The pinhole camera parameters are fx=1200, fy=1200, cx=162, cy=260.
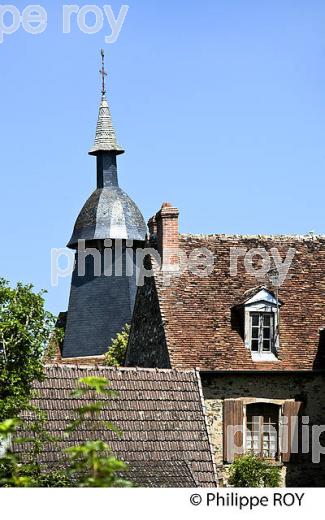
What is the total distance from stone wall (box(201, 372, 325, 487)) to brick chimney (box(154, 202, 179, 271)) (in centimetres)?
404

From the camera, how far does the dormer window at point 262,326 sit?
3216 centimetres

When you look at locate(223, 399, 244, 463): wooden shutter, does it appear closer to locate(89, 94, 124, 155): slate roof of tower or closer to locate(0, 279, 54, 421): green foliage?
locate(0, 279, 54, 421): green foliage

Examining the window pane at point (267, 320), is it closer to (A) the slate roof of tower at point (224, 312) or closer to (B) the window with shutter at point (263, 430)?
(A) the slate roof of tower at point (224, 312)

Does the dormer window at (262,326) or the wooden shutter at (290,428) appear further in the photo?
the dormer window at (262,326)

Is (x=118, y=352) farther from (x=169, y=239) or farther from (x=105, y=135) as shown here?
(x=105, y=135)

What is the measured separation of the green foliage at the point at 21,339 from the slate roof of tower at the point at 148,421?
1489 millimetres

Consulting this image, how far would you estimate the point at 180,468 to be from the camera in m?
25.1

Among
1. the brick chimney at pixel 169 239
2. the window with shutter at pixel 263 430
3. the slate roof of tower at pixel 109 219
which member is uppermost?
the slate roof of tower at pixel 109 219

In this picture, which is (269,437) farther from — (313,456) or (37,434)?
(37,434)

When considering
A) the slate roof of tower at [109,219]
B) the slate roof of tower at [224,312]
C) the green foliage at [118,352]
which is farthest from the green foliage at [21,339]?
the slate roof of tower at [109,219]

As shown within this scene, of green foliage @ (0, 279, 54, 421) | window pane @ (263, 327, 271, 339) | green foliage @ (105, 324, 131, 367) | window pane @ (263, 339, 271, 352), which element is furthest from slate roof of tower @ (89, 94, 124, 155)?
green foliage @ (0, 279, 54, 421)

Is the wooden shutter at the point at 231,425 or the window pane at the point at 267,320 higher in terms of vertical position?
the window pane at the point at 267,320

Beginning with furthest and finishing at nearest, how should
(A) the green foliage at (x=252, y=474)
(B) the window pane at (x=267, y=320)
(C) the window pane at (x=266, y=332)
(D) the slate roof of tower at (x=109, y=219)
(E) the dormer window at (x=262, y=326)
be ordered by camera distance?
1. (D) the slate roof of tower at (x=109, y=219)
2. (B) the window pane at (x=267, y=320)
3. (C) the window pane at (x=266, y=332)
4. (E) the dormer window at (x=262, y=326)
5. (A) the green foliage at (x=252, y=474)
